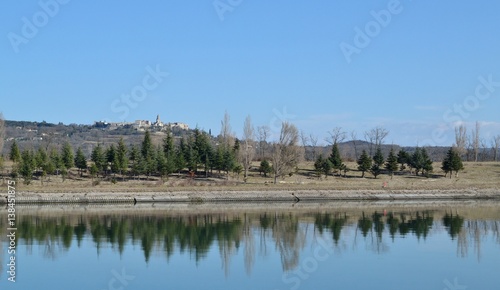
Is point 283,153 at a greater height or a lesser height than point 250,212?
greater

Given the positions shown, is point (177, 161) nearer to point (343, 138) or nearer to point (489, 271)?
point (343, 138)

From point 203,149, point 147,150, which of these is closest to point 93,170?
point 147,150

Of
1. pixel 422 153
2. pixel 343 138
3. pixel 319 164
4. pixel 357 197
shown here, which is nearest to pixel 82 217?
pixel 357 197

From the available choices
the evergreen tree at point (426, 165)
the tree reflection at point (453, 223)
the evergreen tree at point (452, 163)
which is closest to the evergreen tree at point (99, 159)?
the evergreen tree at point (426, 165)

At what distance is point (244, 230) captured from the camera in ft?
104

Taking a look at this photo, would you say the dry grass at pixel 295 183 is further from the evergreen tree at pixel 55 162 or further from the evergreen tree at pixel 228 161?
the evergreen tree at pixel 228 161

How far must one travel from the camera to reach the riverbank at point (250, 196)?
47.1m

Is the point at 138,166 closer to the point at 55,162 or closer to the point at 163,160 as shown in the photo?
the point at 163,160

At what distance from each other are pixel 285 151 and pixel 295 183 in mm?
4650

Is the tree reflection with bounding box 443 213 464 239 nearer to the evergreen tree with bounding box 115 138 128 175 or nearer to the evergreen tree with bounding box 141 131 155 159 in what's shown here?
the evergreen tree with bounding box 115 138 128 175

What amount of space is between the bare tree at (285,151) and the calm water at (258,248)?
17.1 meters

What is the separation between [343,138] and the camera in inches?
3526

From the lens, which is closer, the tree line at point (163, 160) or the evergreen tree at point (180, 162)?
the tree line at point (163, 160)

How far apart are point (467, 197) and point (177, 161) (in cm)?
2534
